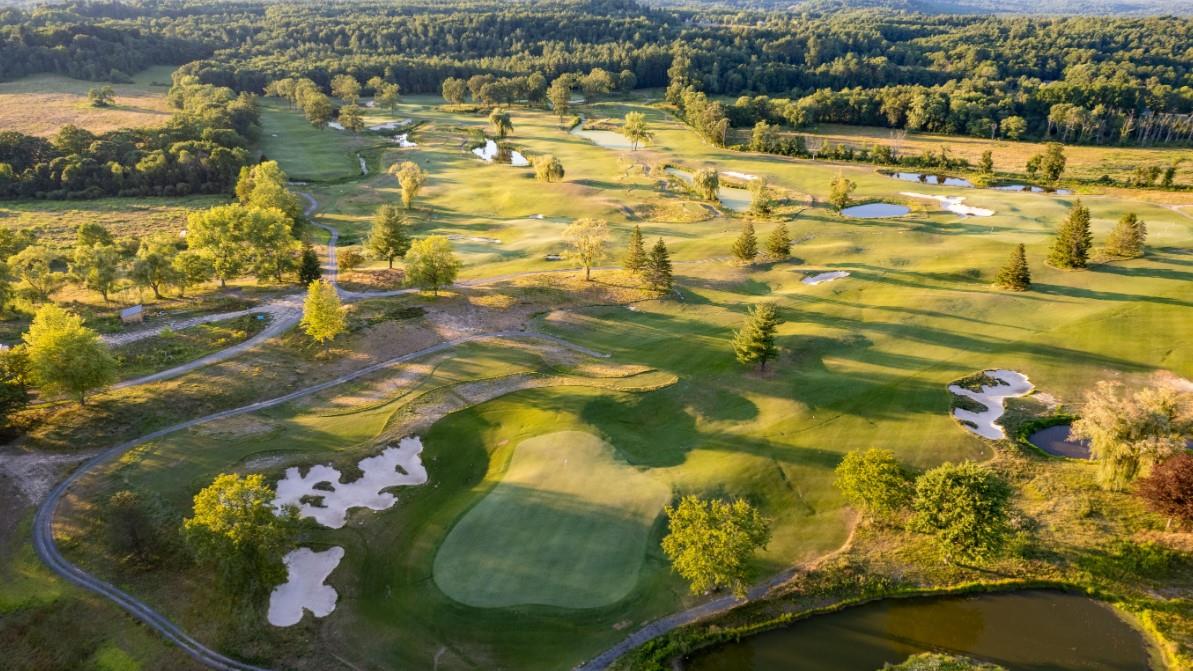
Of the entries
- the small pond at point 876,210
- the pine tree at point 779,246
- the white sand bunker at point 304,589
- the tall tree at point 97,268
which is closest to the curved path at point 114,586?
the white sand bunker at point 304,589

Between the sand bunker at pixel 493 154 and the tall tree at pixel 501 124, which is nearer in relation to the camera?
the sand bunker at pixel 493 154

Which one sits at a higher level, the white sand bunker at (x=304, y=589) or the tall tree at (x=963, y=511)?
the tall tree at (x=963, y=511)

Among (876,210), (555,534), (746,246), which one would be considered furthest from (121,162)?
(876,210)

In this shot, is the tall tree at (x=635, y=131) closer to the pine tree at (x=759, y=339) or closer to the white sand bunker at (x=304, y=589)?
the pine tree at (x=759, y=339)

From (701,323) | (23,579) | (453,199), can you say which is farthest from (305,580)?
(453,199)

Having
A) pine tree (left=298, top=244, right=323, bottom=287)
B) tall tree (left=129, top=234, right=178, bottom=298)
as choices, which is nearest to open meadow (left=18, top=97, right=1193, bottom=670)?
pine tree (left=298, top=244, right=323, bottom=287)

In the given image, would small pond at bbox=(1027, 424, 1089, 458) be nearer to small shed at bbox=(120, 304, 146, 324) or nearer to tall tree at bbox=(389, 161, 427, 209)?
small shed at bbox=(120, 304, 146, 324)
